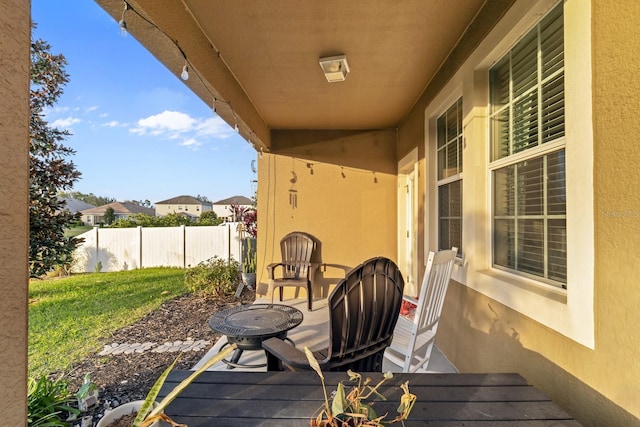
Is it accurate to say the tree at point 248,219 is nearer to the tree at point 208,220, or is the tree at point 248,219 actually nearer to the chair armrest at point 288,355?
the chair armrest at point 288,355

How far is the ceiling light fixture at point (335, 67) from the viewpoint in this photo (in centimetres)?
275

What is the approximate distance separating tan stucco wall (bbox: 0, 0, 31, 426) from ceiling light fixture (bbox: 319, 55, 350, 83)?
231 centimetres

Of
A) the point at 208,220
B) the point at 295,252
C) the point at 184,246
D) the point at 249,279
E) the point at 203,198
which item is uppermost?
the point at 203,198

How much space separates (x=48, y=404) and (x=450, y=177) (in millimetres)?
3555

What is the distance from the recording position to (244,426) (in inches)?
39.8

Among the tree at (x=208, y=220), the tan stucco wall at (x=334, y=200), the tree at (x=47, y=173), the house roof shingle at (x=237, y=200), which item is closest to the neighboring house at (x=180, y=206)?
the house roof shingle at (x=237, y=200)

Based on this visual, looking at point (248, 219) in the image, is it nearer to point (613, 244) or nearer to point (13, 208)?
point (13, 208)

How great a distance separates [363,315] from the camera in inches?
66.5

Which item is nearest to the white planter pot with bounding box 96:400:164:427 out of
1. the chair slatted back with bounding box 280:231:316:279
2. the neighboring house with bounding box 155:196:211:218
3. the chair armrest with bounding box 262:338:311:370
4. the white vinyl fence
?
the chair armrest with bounding box 262:338:311:370

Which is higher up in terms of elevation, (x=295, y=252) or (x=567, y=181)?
(x=567, y=181)

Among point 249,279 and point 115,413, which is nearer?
point 115,413

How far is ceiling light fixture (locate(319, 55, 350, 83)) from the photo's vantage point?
2748 mm

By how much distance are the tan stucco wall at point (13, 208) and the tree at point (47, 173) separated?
6.57ft

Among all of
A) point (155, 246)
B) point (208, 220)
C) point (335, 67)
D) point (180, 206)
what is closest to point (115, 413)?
point (335, 67)
